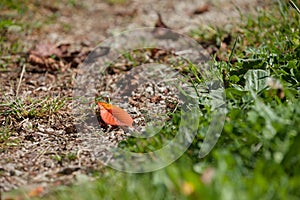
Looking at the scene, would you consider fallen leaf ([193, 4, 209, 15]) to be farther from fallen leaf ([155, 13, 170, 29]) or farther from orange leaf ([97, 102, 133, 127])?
orange leaf ([97, 102, 133, 127])

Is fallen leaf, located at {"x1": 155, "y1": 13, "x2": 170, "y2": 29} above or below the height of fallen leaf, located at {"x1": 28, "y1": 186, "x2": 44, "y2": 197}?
below

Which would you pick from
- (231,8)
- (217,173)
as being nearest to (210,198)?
(217,173)

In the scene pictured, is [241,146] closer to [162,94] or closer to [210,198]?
[210,198]

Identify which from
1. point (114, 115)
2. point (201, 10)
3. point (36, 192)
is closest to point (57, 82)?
point (114, 115)

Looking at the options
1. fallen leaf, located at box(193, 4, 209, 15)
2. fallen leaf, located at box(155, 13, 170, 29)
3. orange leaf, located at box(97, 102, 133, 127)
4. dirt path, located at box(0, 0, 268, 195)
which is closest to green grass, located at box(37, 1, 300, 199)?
dirt path, located at box(0, 0, 268, 195)

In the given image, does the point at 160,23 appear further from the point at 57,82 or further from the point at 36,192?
the point at 36,192

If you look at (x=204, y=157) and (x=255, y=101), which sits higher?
(x=255, y=101)
